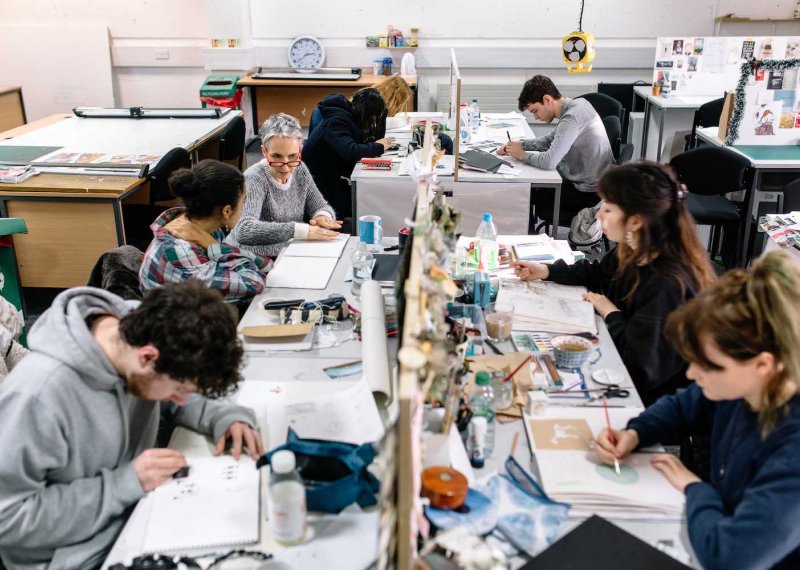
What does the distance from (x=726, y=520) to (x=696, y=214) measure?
9.91 feet

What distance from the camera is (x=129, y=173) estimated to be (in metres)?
4.00

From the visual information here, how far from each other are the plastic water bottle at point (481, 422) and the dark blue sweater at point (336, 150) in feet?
8.07

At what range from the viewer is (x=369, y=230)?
9.58ft

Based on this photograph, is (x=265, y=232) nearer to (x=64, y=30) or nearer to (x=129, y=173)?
(x=129, y=173)

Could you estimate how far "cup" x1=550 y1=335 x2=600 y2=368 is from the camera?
2.04m

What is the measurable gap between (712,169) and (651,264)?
7.46 feet

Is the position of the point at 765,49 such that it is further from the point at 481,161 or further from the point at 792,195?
the point at 481,161

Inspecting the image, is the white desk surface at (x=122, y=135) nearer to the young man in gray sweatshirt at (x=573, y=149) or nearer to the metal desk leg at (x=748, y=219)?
the young man in gray sweatshirt at (x=573, y=149)

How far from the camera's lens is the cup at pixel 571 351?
6.68ft

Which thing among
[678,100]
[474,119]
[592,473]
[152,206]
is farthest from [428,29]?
[592,473]

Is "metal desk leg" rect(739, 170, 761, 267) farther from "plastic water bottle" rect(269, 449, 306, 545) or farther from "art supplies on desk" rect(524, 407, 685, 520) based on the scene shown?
"plastic water bottle" rect(269, 449, 306, 545)

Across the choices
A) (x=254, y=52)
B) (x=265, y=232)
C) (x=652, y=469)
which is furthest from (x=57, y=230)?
(x=254, y=52)

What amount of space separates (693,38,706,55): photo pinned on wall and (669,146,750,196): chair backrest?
7.48 ft

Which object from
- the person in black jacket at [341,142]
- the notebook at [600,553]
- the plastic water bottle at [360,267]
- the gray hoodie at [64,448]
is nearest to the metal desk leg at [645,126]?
the person in black jacket at [341,142]
